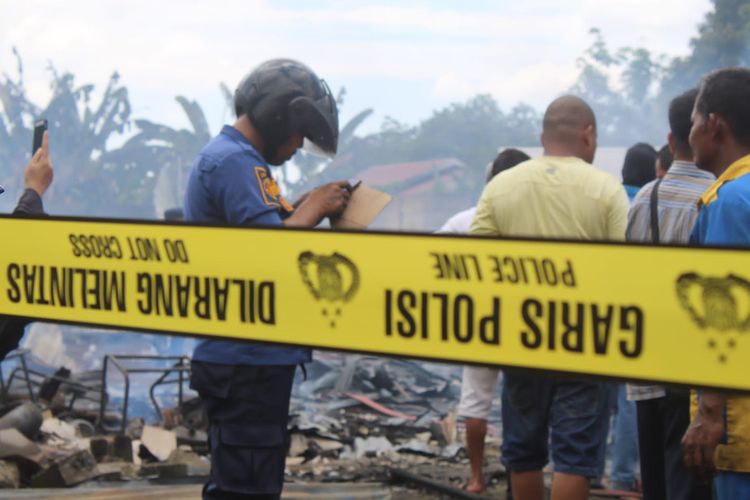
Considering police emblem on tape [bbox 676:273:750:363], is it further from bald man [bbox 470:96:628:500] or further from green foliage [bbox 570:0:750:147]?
green foliage [bbox 570:0:750:147]

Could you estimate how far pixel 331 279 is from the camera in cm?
276

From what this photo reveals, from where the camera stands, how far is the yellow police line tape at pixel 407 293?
229cm

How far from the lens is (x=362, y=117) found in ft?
68.8

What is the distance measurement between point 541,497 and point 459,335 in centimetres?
234

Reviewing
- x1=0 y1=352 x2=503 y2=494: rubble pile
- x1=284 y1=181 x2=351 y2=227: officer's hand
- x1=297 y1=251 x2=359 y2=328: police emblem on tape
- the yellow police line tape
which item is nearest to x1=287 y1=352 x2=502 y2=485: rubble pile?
x1=0 y1=352 x2=503 y2=494: rubble pile

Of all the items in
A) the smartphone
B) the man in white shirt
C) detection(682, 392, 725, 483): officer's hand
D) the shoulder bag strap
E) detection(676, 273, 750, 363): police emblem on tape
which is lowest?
the man in white shirt

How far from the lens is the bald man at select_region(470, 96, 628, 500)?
14.2 ft

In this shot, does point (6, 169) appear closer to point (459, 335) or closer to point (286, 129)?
point (286, 129)

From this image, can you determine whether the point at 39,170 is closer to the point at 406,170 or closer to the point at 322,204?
the point at 322,204

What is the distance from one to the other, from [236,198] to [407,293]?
3.73 feet

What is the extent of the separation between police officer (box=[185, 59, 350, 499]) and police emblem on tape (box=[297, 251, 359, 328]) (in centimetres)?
77

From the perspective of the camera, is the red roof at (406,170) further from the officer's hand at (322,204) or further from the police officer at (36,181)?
the officer's hand at (322,204)

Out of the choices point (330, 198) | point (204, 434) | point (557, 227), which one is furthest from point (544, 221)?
point (204, 434)

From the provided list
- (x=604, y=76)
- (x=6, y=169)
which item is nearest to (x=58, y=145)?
(x=6, y=169)
